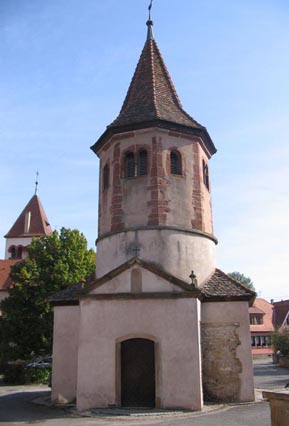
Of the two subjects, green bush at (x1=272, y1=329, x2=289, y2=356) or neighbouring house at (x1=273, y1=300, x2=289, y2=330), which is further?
neighbouring house at (x1=273, y1=300, x2=289, y2=330)

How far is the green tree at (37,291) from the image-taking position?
29719 millimetres

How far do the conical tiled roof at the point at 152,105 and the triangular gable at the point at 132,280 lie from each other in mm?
5755

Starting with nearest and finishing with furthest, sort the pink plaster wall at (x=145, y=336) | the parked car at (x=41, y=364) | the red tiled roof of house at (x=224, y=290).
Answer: the pink plaster wall at (x=145, y=336) → the red tiled roof of house at (x=224, y=290) → the parked car at (x=41, y=364)

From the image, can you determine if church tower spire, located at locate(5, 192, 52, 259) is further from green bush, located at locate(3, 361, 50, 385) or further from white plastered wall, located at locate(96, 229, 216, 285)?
white plastered wall, located at locate(96, 229, 216, 285)

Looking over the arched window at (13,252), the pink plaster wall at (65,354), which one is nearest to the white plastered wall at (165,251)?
the pink plaster wall at (65,354)

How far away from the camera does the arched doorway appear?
13.1 m

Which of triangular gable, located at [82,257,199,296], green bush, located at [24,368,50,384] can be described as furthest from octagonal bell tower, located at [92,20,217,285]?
green bush, located at [24,368,50,384]

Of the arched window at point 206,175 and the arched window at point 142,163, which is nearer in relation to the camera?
the arched window at point 142,163

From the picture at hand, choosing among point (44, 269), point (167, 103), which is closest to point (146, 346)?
point (167, 103)

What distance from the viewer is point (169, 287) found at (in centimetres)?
1349

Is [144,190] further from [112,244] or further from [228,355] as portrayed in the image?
[228,355]

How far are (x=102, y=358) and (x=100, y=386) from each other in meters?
0.80

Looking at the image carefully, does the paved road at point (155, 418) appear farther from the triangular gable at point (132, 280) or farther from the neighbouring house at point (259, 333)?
the neighbouring house at point (259, 333)

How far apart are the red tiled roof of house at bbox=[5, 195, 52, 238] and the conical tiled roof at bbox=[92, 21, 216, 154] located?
3977 cm
